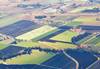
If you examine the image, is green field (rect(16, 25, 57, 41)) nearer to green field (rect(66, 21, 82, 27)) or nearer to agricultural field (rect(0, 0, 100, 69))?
agricultural field (rect(0, 0, 100, 69))

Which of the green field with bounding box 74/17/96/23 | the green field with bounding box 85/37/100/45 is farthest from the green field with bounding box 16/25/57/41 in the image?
the green field with bounding box 85/37/100/45

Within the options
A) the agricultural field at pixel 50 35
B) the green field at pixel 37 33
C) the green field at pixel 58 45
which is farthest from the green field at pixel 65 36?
the green field at pixel 37 33

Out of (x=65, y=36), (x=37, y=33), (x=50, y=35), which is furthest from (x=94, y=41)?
(x=37, y=33)

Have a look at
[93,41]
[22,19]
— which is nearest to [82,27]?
[93,41]

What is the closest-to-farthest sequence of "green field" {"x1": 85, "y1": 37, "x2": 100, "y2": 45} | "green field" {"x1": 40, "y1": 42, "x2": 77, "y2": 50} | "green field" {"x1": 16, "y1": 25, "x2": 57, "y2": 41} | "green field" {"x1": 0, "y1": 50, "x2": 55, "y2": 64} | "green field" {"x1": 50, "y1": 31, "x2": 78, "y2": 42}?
"green field" {"x1": 0, "y1": 50, "x2": 55, "y2": 64} → "green field" {"x1": 40, "y1": 42, "x2": 77, "y2": 50} → "green field" {"x1": 85, "y1": 37, "x2": 100, "y2": 45} → "green field" {"x1": 50, "y1": 31, "x2": 78, "y2": 42} → "green field" {"x1": 16, "y1": 25, "x2": 57, "y2": 41}

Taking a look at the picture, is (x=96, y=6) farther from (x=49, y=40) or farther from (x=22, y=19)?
(x=49, y=40)

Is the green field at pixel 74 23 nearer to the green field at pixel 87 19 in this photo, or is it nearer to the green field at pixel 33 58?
the green field at pixel 87 19

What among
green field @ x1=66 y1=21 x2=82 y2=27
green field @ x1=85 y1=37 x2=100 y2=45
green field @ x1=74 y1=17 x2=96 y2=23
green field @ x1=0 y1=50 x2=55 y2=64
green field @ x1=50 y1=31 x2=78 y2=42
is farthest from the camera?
green field @ x1=74 y1=17 x2=96 y2=23

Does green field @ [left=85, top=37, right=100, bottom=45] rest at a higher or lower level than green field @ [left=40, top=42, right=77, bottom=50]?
higher

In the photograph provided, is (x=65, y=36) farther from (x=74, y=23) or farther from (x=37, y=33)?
(x=74, y=23)
